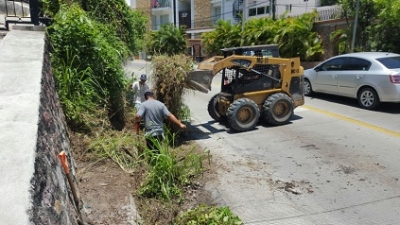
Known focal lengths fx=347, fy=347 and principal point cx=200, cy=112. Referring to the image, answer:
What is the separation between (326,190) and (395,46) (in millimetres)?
12360

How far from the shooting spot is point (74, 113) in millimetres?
6168

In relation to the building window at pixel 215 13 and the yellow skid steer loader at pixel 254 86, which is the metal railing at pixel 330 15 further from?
the building window at pixel 215 13

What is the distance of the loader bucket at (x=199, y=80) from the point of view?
25.8 ft

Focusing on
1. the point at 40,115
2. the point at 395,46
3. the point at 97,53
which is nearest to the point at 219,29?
the point at 395,46

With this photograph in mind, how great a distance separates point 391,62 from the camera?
9867 mm

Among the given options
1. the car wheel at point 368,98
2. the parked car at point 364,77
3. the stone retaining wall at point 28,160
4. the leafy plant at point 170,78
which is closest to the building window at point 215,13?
the parked car at point 364,77

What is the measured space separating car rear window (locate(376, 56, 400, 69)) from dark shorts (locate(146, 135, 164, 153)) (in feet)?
23.1

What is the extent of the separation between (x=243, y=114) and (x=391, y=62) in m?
4.76

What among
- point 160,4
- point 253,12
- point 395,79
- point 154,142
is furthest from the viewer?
point 160,4

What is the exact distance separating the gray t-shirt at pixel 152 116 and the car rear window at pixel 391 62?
6.94 metres

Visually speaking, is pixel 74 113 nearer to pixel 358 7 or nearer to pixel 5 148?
pixel 5 148

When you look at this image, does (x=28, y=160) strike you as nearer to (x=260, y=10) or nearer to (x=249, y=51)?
(x=249, y=51)

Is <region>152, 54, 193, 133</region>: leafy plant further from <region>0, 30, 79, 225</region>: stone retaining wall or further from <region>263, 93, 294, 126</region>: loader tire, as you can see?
<region>0, 30, 79, 225</region>: stone retaining wall

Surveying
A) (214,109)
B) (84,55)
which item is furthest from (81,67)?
(214,109)
